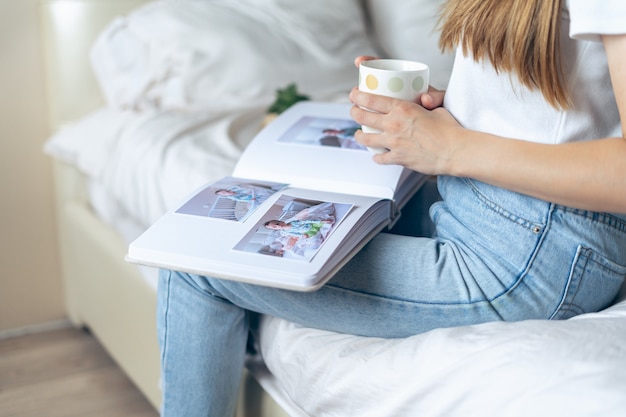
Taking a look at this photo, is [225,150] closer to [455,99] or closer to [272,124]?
[272,124]

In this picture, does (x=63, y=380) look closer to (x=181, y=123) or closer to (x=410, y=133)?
(x=181, y=123)

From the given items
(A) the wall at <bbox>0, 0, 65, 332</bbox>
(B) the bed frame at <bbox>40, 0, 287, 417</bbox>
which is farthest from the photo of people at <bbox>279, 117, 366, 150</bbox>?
(A) the wall at <bbox>0, 0, 65, 332</bbox>

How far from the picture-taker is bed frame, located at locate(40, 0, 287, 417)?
4.68 ft

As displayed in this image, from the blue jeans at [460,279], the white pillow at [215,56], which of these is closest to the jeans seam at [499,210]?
the blue jeans at [460,279]

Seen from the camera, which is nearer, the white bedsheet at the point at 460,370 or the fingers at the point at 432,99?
the white bedsheet at the point at 460,370

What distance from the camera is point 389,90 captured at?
2.78 ft

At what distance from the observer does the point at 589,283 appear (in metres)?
0.80

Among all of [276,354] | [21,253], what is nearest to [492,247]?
[276,354]

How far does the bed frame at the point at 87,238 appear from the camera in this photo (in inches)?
56.2

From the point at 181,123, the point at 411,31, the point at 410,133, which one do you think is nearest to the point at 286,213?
the point at 410,133

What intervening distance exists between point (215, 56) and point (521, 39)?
97cm

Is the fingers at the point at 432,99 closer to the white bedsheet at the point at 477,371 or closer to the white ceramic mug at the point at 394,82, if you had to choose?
the white ceramic mug at the point at 394,82

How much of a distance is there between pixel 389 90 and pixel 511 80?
0.14m

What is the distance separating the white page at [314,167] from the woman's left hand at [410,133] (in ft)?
0.26
